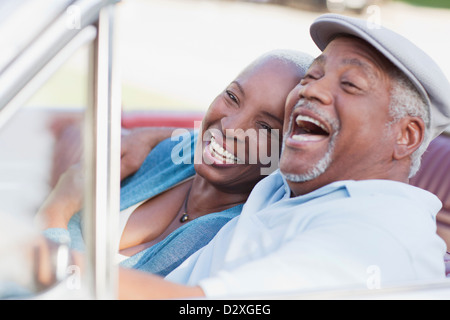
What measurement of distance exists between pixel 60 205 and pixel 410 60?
3.64ft

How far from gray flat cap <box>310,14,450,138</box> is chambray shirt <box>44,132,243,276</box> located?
2.54ft

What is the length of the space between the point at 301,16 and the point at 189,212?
7.04 m

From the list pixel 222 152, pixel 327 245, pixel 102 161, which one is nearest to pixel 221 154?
pixel 222 152

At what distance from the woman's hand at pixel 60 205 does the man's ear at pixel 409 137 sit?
975mm

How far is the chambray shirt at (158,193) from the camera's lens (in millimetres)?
1965

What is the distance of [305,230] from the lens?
149cm

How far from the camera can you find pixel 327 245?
1.35m

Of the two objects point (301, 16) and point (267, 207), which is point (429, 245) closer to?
point (267, 207)

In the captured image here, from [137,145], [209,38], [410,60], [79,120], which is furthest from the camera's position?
[209,38]

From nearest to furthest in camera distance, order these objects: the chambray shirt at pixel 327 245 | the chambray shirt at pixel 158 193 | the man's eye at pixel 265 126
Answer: the chambray shirt at pixel 327 245, the chambray shirt at pixel 158 193, the man's eye at pixel 265 126

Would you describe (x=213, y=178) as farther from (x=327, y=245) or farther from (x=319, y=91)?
(x=327, y=245)

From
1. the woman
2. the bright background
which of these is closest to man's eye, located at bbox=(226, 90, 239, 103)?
the woman

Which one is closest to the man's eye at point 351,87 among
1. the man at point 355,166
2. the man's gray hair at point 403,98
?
the man at point 355,166

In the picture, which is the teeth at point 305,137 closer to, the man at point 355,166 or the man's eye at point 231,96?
the man at point 355,166
